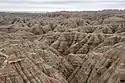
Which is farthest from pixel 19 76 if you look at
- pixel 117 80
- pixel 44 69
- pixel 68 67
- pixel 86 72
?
pixel 68 67

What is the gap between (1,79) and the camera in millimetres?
22359

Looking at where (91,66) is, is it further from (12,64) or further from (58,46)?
(58,46)

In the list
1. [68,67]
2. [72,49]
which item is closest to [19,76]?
[68,67]

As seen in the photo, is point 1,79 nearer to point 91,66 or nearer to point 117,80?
point 117,80

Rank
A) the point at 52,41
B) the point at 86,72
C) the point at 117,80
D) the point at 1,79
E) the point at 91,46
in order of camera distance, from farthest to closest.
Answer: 1. the point at 52,41
2. the point at 91,46
3. the point at 86,72
4. the point at 117,80
5. the point at 1,79

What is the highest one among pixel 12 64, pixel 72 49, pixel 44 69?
pixel 12 64

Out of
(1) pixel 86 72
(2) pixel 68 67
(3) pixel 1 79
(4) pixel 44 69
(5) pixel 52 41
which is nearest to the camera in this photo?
(3) pixel 1 79

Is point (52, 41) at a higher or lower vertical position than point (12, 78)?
lower

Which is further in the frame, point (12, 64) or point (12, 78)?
point (12, 64)

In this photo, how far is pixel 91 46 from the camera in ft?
183

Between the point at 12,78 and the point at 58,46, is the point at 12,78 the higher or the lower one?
the higher one

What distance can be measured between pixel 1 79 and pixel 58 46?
3593cm

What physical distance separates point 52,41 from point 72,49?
7160 millimetres

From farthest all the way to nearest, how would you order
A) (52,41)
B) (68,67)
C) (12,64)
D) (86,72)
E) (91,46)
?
(52,41), (91,46), (68,67), (86,72), (12,64)
